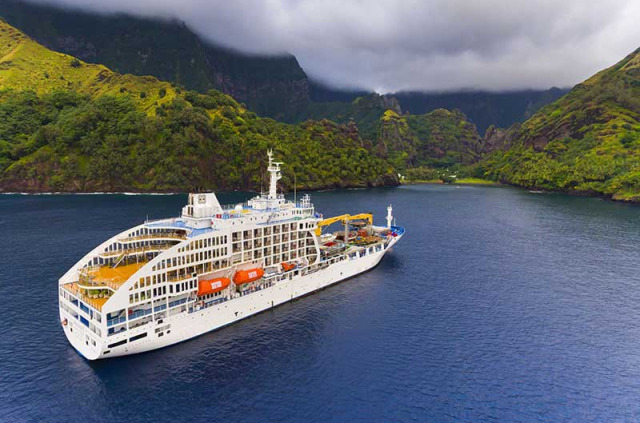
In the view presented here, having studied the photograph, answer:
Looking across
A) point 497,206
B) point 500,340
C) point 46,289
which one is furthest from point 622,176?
point 46,289

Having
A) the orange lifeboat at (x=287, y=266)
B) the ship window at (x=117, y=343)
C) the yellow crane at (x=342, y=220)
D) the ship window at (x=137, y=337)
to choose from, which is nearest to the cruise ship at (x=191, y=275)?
the ship window at (x=117, y=343)

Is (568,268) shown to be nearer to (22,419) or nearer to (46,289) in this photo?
(22,419)

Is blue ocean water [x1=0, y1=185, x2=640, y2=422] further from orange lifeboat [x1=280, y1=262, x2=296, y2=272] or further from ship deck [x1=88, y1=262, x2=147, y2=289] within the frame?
ship deck [x1=88, y1=262, x2=147, y2=289]

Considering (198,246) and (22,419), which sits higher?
(198,246)

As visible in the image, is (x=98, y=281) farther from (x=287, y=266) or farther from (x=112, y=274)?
(x=287, y=266)

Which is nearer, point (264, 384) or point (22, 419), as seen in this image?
point (22, 419)

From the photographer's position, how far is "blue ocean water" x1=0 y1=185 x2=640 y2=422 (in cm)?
3612

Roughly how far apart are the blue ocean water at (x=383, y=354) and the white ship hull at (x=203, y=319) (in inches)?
46.2

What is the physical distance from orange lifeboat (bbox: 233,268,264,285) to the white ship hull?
6.41ft

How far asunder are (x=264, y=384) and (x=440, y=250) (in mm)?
63285

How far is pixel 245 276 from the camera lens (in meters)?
52.4

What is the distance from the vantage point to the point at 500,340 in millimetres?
49312

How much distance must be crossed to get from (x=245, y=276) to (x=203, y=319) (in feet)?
25.6

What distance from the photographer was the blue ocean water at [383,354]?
36.1 meters
